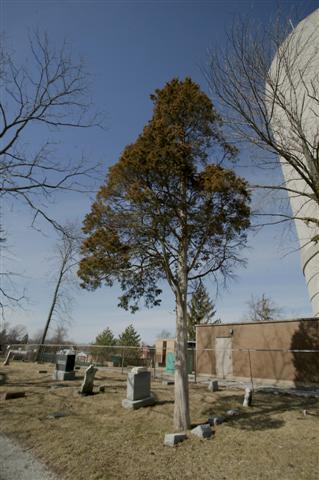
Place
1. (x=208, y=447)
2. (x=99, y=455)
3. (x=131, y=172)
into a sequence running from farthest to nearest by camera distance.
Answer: (x=131, y=172) → (x=208, y=447) → (x=99, y=455)

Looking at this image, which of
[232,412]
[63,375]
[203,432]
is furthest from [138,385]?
[63,375]

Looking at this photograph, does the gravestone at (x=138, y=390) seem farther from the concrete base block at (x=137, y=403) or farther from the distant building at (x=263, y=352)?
the distant building at (x=263, y=352)

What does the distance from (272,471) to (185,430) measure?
2424mm

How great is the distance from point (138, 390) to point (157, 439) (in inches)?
116

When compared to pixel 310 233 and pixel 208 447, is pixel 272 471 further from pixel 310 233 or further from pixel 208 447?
pixel 310 233

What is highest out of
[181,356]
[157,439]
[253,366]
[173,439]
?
[181,356]

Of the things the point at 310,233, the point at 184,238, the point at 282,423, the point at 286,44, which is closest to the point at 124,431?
the point at 282,423

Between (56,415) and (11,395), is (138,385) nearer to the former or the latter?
(56,415)

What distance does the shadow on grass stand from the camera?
6.89 metres

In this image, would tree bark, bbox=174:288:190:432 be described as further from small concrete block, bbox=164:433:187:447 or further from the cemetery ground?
small concrete block, bbox=164:433:187:447

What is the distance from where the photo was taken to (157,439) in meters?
5.86

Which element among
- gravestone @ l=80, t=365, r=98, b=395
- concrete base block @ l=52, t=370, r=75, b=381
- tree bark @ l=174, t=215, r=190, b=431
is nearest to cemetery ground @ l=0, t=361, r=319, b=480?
gravestone @ l=80, t=365, r=98, b=395

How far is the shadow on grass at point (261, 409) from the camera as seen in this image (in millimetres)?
6891

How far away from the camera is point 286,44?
657 cm
